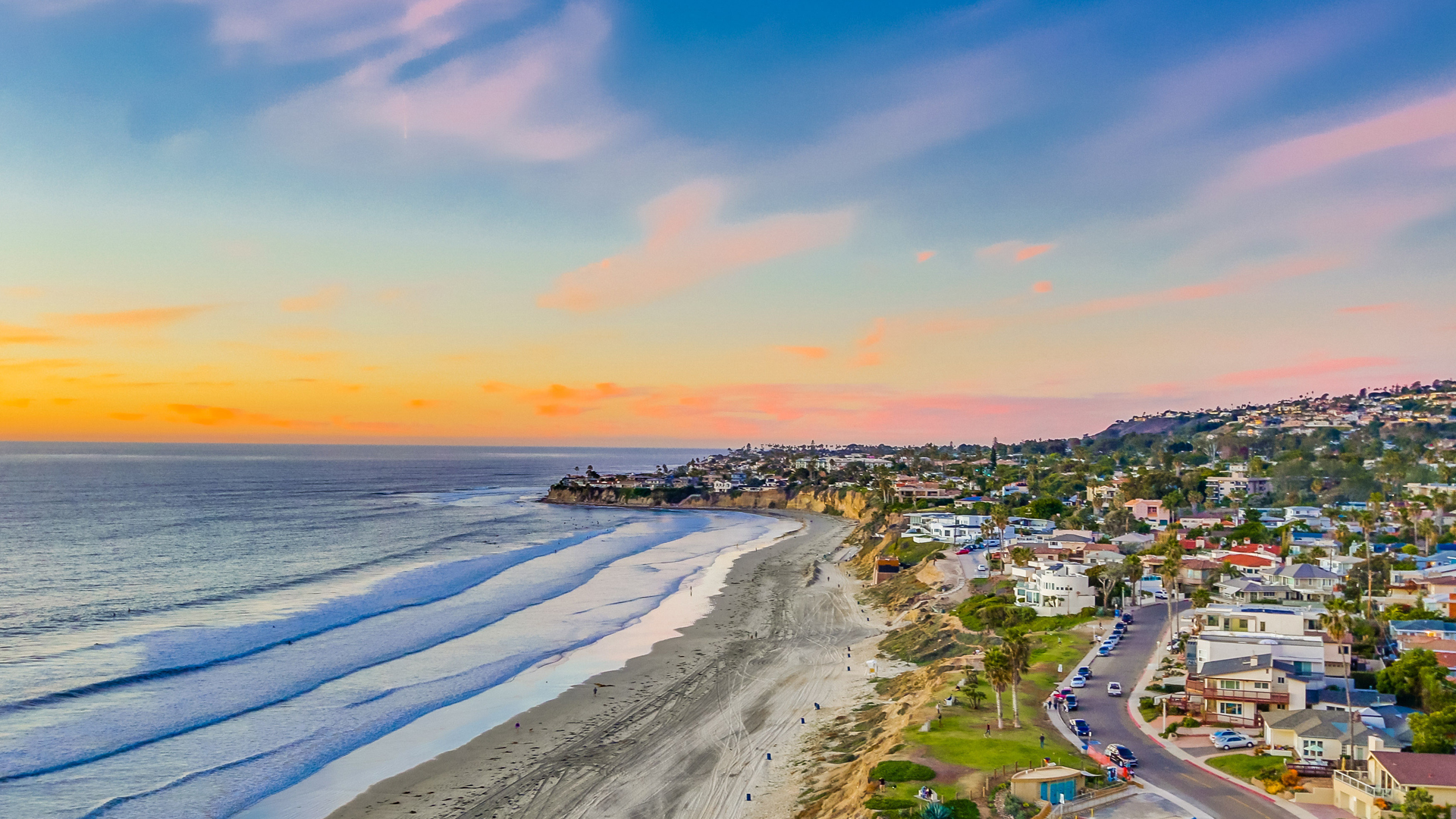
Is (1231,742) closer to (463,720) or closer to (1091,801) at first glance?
(1091,801)

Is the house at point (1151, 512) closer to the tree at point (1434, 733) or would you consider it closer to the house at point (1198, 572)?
the house at point (1198, 572)

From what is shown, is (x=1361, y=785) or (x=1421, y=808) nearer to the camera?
(x=1421, y=808)

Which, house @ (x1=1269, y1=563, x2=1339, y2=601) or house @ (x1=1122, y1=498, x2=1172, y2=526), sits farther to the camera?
house @ (x1=1122, y1=498, x2=1172, y2=526)

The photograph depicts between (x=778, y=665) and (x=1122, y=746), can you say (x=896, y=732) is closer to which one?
(x=1122, y=746)

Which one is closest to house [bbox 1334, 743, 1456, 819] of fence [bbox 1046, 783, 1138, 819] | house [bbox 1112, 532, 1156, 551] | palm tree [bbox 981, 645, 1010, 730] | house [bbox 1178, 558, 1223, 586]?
fence [bbox 1046, 783, 1138, 819]

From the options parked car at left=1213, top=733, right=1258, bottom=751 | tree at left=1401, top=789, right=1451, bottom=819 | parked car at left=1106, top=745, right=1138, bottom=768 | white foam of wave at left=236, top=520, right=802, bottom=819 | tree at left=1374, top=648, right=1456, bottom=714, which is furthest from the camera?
tree at left=1374, top=648, right=1456, bottom=714

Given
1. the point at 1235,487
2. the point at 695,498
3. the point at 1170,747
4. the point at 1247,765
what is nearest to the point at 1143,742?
the point at 1170,747

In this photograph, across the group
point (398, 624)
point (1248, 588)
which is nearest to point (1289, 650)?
point (1248, 588)

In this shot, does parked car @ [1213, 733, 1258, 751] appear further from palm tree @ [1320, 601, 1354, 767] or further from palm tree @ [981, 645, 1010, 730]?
palm tree @ [981, 645, 1010, 730]
